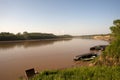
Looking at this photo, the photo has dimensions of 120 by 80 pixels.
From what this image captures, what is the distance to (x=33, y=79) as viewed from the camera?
30.1 ft

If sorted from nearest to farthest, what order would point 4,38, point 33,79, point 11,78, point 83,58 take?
point 33,79, point 11,78, point 83,58, point 4,38

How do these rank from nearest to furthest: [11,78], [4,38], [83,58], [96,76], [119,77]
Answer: [119,77]
[96,76]
[11,78]
[83,58]
[4,38]

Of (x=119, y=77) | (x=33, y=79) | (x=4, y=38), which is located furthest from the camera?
(x=4, y=38)

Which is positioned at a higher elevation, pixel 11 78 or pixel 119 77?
pixel 119 77

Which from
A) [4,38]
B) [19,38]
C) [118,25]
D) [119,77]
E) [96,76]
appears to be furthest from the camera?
[19,38]

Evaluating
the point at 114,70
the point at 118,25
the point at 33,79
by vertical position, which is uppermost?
the point at 118,25

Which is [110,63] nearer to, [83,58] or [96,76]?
[96,76]

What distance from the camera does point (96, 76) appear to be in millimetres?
8281

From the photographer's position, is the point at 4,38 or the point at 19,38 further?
the point at 19,38

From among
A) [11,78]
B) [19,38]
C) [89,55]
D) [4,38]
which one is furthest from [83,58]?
[19,38]

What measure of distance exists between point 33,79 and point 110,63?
285 inches

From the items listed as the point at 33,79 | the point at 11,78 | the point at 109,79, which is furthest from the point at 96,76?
the point at 11,78

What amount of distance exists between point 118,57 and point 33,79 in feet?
24.6

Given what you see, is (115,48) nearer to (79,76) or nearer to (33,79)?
(79,76)
